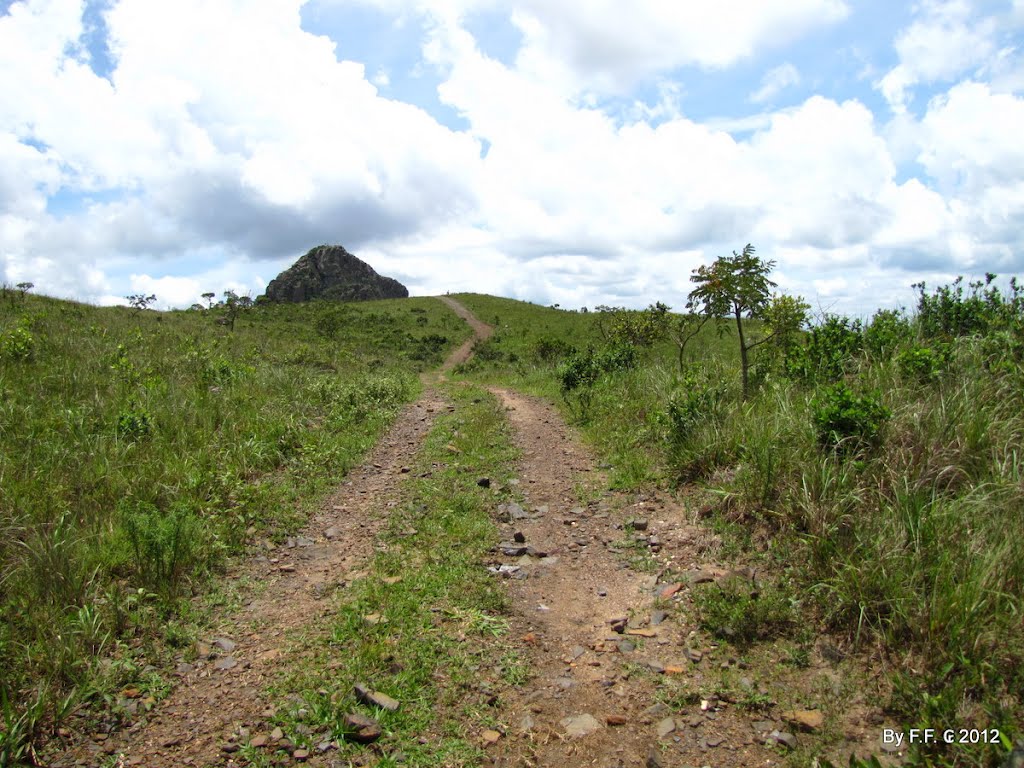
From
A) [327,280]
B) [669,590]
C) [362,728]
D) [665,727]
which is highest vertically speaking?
[327,280]

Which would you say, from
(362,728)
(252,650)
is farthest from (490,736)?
(252,650)

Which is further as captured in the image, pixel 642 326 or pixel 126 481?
pixel 642 326

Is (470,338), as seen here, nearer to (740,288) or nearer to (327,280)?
(740,288)

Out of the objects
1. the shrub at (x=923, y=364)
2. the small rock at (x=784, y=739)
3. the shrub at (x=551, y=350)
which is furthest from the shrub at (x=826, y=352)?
the shrub at (x=551, y=350)

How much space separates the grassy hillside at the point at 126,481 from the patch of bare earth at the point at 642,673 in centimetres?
247

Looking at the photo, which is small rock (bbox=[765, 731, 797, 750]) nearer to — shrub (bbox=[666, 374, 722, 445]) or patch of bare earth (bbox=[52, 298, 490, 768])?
patch of bare earth (bbox=[52, 298, 490, 768])

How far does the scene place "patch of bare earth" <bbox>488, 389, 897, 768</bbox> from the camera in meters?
3.04

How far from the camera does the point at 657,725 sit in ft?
10.6

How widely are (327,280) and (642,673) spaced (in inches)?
2835

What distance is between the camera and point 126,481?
6023 mm

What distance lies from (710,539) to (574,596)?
1.41 metres

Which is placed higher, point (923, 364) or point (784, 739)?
point (923, 364)

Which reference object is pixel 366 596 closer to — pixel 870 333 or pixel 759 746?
pixel 759 746

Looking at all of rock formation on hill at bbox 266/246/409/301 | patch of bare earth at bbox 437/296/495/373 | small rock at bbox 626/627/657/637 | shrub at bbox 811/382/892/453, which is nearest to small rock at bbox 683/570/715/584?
small rock at bbox 626/627/657/637
